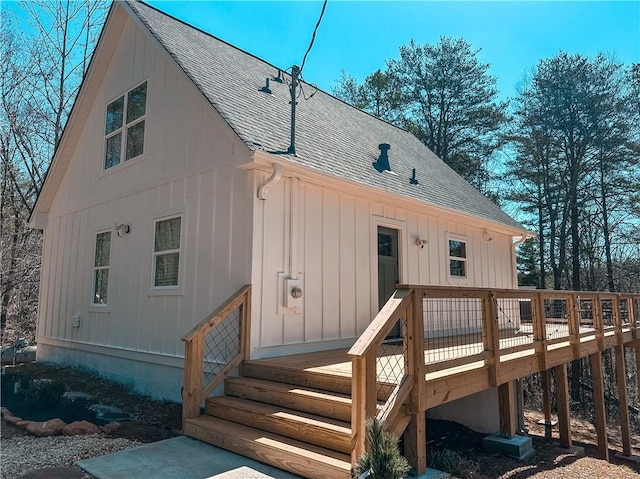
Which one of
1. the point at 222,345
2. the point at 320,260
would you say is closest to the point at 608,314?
the point at 320,260

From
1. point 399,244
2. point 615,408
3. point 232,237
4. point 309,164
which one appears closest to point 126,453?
point 232,237

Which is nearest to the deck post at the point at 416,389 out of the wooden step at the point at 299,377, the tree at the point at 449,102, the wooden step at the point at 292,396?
the wooden step at the point at 299,377

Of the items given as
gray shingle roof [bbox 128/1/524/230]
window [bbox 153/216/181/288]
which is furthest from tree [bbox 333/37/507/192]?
window [bbox 153/216/181/288]

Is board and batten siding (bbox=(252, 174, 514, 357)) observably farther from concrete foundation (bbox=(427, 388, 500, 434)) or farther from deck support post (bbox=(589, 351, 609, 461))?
deck support post (bbox=(589, 351, 609, 461))

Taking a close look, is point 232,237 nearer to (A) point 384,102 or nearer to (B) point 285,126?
(B) point 285,126

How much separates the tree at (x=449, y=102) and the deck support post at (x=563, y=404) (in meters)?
14.0

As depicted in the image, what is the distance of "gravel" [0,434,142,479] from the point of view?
3770 millimetres

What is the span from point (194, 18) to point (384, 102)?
13.2 meters

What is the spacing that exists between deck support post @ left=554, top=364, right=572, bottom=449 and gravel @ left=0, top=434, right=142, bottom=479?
21.5 ft

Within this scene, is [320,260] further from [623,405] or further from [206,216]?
[623,405]

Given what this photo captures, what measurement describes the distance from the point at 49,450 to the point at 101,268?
4.49 metres

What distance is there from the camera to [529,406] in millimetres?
14328

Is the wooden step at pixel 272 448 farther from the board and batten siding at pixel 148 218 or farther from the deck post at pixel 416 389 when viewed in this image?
the board and batten siding at pixel 148 218

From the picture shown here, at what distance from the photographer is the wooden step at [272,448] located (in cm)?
341
